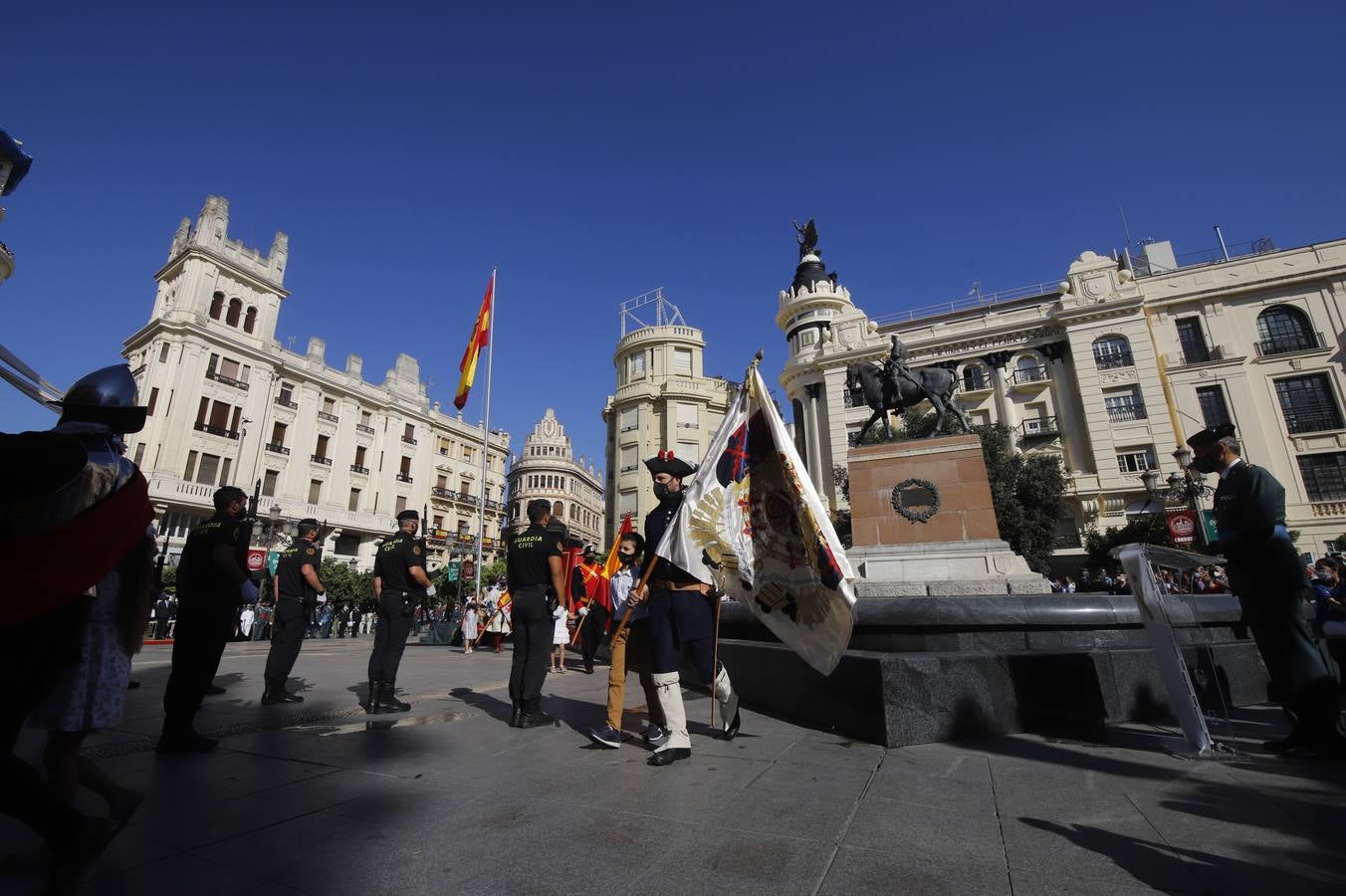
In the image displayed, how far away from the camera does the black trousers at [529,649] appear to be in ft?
16.0

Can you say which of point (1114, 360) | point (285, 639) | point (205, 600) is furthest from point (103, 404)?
point (1114, 360)

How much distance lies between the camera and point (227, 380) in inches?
1384

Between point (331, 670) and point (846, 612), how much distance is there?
838cm

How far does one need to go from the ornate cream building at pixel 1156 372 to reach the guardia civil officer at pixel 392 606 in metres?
30.8

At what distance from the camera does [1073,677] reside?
4.25 metres

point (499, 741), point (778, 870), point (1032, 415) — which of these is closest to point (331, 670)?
point (499, 741)

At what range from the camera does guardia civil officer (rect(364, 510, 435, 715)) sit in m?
5.43

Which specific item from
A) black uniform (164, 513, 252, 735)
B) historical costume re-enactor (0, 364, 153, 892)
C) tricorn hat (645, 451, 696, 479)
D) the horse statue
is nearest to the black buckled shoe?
tricorn hat (645, 451, 696, 479)

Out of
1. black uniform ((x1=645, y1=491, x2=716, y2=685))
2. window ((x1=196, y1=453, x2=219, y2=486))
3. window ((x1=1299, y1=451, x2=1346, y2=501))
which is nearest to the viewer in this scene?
black uniform ((x1=645, y1=491, x2=716, y2=685))

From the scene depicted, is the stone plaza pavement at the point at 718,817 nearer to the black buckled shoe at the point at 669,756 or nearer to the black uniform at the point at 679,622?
the black buckled shoe at the point at 669,756

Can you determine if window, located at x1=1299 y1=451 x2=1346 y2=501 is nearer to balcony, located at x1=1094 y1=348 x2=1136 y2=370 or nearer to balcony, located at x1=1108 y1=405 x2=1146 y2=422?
balcony, located at x1=1108 y1=405 x2=1146 y2=422

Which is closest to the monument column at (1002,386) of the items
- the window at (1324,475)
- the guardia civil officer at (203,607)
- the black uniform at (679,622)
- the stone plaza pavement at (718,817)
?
the window at (1324,475)

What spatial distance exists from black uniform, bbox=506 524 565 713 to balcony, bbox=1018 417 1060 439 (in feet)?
112

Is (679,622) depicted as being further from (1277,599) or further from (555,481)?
(555,481)
